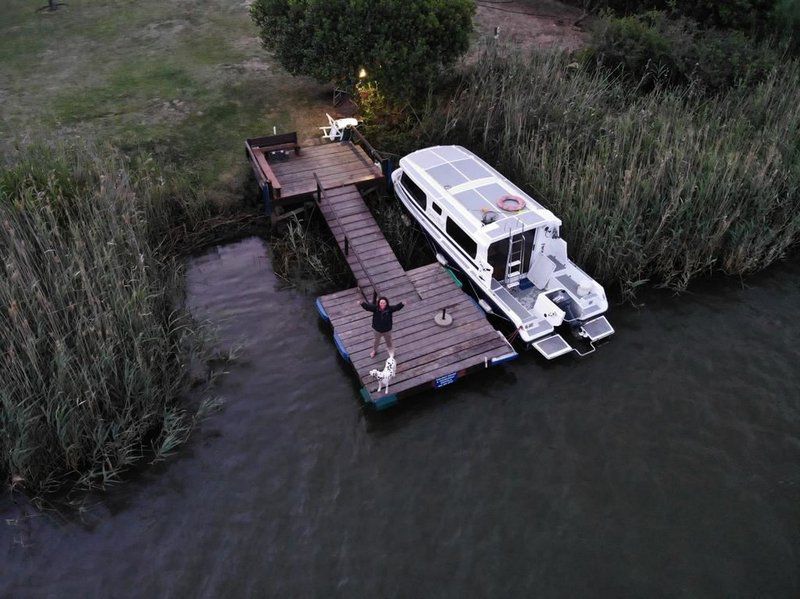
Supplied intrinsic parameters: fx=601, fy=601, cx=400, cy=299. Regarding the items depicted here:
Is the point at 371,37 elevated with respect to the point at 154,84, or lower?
elevated

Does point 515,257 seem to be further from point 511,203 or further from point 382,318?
point 382,318

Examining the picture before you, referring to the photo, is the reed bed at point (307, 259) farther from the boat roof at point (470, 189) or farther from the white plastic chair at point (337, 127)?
the white plastic chair at point (337, 127)

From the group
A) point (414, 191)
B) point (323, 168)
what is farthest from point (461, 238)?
point (323, 168)

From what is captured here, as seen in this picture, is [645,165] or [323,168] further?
[323,168]

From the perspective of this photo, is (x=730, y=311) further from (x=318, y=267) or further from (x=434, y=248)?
(x=318, y=267)

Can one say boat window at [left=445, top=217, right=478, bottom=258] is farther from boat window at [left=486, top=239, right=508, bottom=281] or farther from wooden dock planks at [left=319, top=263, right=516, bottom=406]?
wooden dock planks at [left=319, top=263, right=516, bottom=406]

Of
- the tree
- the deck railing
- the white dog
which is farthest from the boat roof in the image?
the white dog
